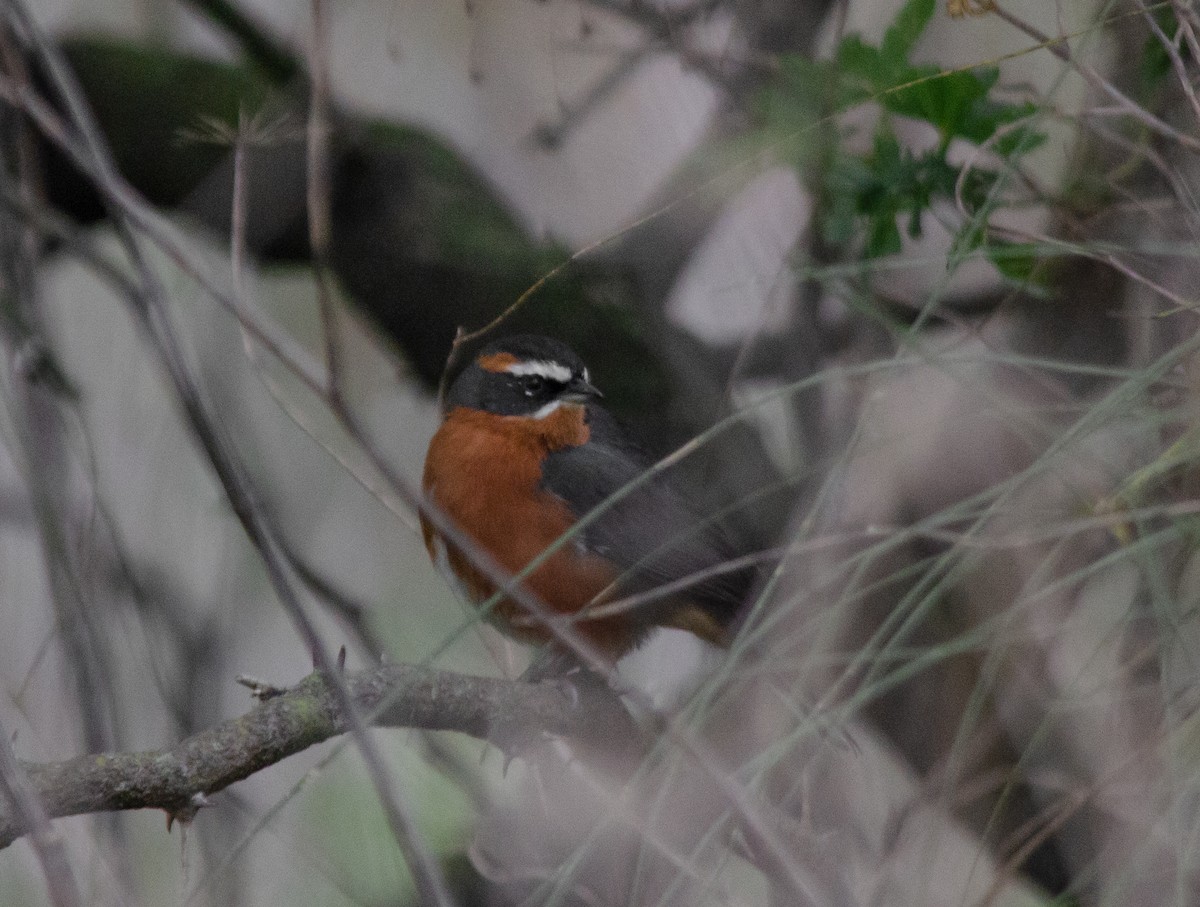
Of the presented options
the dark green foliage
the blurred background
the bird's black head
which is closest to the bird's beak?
the bird's black head

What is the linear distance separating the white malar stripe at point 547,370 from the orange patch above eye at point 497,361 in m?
0.03

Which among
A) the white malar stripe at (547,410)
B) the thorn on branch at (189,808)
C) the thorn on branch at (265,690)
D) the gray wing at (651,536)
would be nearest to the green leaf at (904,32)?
the gray wing at (651,536)

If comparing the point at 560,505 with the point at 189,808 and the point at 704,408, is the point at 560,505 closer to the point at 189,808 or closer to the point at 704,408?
the point at 704,408

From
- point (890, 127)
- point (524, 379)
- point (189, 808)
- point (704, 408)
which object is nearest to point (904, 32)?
point (890, 127)

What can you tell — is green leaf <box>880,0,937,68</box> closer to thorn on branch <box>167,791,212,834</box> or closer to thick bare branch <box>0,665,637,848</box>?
thick bare branch <box>0,665,637,848</box>

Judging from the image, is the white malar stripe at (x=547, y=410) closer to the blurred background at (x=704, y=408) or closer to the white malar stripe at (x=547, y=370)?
the white malar stripe at (x=547, y=370)

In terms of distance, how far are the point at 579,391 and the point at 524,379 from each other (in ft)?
0.63

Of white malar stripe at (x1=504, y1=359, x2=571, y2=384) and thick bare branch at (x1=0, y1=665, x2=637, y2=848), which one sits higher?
white malar stripe at (x1=504, y1=359, x2=571, y2=384)

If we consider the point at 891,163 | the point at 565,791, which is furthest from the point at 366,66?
the point at 565,791

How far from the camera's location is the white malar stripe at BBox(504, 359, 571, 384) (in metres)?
3.83

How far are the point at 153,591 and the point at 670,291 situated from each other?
5.47ft

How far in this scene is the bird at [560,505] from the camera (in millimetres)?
3375

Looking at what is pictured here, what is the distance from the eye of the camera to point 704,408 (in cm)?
397

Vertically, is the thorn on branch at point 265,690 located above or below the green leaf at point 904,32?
below
